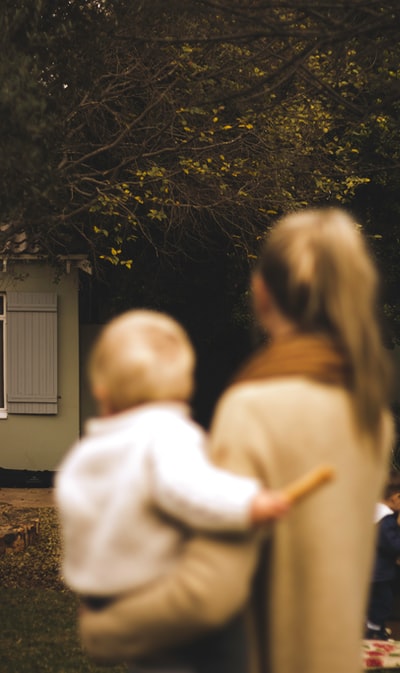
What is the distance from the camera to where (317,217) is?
2.38 meters

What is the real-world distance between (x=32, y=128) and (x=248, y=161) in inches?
242

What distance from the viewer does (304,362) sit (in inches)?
89.4

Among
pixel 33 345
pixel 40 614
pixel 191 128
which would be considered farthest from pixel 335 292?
pixel 33 345

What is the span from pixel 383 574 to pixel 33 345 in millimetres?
10158

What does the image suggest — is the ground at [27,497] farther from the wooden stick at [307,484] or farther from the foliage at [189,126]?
the wooden stick at [307,484]

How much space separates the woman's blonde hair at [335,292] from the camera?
2305 millimetres

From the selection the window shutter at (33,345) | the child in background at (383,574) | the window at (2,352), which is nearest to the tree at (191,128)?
the window shutter at (33,345)

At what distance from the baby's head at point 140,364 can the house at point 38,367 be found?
1528 cm

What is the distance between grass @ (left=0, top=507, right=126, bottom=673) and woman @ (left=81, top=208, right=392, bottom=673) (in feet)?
19.5

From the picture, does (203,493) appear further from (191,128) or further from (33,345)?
(33,345)

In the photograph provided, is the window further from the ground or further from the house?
the ground

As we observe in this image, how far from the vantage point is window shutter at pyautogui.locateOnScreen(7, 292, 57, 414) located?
17.6 m

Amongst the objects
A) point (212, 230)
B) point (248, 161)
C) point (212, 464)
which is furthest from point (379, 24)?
point (212, 230)

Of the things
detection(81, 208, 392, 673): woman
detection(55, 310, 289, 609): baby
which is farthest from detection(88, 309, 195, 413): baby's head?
detection(81, 208, 392, 673): woman
